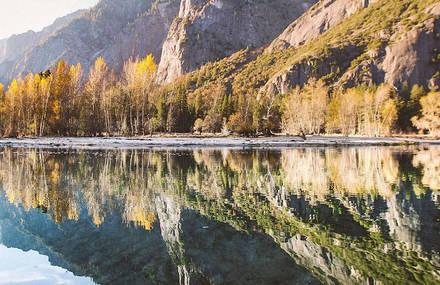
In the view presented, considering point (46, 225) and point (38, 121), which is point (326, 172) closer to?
point (46, 225)

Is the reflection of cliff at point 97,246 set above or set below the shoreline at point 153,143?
below

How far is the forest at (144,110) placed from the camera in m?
58.6

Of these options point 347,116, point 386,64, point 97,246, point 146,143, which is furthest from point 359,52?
point 97,246

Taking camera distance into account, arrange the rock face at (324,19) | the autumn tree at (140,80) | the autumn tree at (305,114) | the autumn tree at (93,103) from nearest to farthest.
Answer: the autumn tree at (140,80) → the autumn tree at (93,103) → the autumn tree at (305,114) → the rock face at (324,19)

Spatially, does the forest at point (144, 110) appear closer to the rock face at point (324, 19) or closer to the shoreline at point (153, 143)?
the shoreline at point (153, 143)

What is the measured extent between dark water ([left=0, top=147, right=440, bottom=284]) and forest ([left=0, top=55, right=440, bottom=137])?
4676cm

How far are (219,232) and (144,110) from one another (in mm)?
57404

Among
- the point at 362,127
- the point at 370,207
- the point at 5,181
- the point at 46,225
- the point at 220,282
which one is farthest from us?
the point at 362,127

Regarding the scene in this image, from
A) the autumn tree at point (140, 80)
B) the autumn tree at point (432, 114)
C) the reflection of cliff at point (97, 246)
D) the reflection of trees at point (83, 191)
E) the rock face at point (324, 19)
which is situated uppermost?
the rock face at point (324, 19)

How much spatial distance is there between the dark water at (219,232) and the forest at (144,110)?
46.8 metres

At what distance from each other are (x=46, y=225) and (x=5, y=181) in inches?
313

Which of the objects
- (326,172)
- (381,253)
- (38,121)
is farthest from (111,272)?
(38,121)

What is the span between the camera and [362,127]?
83688 mm

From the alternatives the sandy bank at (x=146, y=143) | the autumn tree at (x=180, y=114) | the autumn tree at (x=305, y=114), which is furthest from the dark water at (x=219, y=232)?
Result: the autumn tree at (x=305, y=114)
